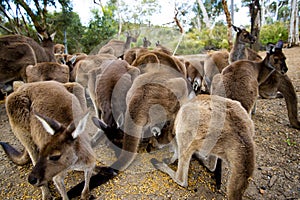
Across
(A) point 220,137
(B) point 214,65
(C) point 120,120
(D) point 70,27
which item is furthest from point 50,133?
(D) point 70,27

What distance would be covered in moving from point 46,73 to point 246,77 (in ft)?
11.0

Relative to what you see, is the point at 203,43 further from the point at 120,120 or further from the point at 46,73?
the point at 120,120

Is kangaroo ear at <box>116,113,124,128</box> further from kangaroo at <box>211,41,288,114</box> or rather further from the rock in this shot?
the rock

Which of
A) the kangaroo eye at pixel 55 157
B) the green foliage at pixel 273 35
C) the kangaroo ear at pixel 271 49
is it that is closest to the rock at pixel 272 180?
the kangaroo ear at pixel 271 49

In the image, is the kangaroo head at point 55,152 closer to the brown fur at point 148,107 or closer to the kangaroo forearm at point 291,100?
the brown fur at point 148,107

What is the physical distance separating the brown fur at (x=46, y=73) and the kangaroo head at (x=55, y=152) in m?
2.12

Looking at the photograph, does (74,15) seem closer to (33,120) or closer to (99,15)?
(99,15)

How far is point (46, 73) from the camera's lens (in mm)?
3904

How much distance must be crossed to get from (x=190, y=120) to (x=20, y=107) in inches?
72.0

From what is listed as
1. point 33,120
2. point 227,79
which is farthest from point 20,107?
point 227,79

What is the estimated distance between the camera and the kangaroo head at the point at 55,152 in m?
1.96

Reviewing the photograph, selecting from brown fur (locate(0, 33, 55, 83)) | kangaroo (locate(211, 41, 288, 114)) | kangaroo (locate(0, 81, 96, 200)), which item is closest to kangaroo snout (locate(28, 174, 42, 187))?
kangaroo (locate(0, 81, 96, 200))

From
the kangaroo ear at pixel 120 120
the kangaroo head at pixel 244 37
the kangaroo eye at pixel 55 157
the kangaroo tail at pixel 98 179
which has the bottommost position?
the kangaroo tail at pixel 98 179

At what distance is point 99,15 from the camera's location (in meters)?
12.0
